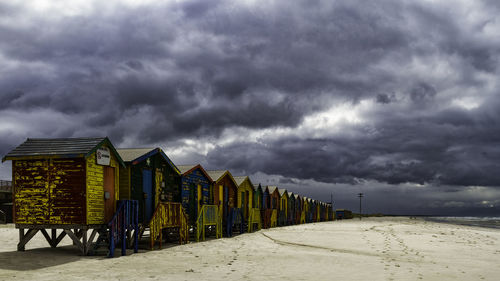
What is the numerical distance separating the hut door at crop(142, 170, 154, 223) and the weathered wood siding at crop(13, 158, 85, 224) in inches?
193

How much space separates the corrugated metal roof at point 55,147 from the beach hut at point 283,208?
36608mm

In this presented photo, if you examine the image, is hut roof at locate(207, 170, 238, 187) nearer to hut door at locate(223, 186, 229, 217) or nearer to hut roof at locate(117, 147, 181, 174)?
hut door at locate(223, 186, 229, 217)

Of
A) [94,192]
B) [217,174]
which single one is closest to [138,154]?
[94,192]

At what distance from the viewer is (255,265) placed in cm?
1424

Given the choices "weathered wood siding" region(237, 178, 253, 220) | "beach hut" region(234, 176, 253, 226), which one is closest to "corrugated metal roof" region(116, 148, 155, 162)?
"beach hut" region(234, 176, 253, 226)

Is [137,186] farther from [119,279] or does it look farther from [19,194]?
[119,279]

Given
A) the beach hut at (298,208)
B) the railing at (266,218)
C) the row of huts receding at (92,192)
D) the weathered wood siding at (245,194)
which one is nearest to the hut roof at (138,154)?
the row of huts receding at (92,192)

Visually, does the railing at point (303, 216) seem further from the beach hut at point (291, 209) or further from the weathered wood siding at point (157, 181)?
the weathered wood siding at point (157, 181)

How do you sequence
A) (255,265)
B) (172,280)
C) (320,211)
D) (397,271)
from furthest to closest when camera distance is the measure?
(320,211), (255,265), (397,271), (172,280)

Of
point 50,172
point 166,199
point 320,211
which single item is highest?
point 50,172

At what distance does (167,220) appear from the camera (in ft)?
70.0

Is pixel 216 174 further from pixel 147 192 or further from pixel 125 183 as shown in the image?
pixel 125 183

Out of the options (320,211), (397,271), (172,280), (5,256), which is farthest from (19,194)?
(320,211)

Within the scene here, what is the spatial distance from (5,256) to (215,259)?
7345mm
